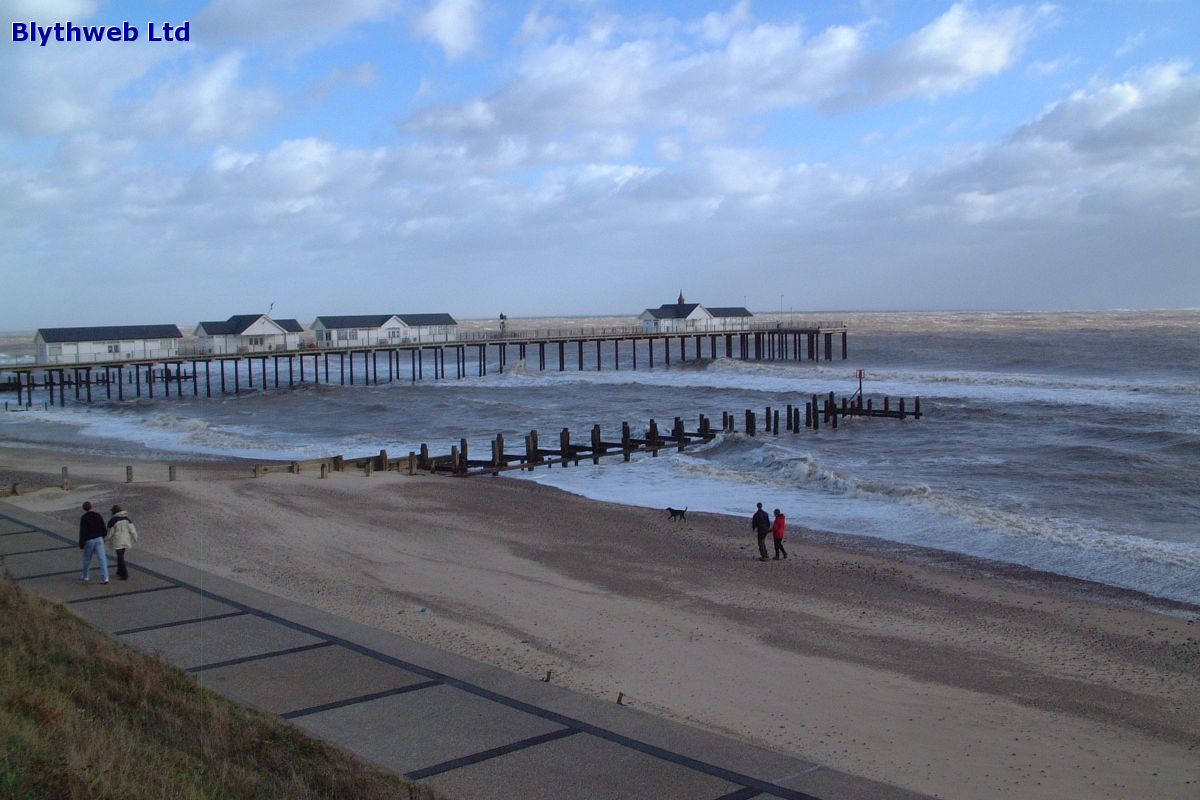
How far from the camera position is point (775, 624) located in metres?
12.5

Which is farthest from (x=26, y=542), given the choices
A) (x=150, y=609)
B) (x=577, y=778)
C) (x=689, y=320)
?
(x=689, y=320)

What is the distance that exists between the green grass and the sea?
13152mm

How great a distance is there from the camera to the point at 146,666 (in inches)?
325

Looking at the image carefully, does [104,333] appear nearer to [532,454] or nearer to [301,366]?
[301,366]

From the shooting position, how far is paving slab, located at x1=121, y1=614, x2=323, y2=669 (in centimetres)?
912

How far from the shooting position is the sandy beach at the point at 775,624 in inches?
337

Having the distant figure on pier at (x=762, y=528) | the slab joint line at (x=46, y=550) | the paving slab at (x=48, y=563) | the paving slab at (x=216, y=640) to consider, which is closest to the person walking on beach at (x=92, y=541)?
the paving slab at (x=48, y=563)

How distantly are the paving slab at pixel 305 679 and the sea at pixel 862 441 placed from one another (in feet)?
39.3

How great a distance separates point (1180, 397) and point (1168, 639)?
129 feet

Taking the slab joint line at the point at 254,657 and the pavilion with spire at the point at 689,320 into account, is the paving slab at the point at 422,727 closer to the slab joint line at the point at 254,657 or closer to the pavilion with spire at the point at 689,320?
the slab joint line at the point at 254,657

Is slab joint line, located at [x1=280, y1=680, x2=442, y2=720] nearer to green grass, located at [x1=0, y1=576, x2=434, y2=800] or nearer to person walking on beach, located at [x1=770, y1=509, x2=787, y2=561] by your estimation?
green grass, located at [x1=0, y1=576, x2=434, y2=800]

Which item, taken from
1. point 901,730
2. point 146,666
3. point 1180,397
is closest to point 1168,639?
point 901,730

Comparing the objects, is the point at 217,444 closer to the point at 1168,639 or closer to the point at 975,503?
the point at 975,503

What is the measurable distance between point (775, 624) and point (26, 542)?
11596 mm
